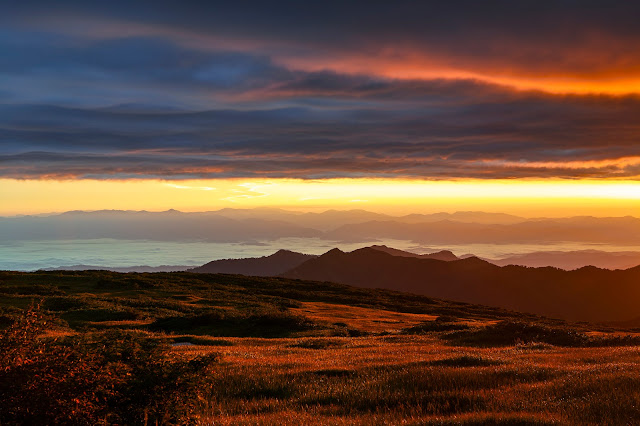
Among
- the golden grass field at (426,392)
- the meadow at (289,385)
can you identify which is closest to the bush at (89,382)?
the meadow at (289,385)

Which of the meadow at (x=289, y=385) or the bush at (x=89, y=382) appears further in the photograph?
the meadow at (x=289, y=385)

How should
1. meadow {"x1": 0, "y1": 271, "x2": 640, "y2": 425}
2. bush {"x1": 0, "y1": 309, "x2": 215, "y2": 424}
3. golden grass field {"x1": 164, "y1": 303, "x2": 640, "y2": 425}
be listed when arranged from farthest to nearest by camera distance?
golden grass field {"x1": 164, "y1": 303, "x2": 640, "y2": 425}
meadow {"x1": 0, "y1": 271, "x2": 640, "y2": 425}
bush {"x1": 0, "y1": 309, "x2": 215, "y2": 424}

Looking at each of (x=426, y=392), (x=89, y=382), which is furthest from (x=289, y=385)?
(x=89, y=382)

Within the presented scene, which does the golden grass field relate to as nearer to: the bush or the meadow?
the meadow

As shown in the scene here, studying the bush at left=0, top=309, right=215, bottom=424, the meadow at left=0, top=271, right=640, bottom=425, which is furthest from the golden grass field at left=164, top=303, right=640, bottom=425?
the bush at left=0, top=309, right=215, bottom=424

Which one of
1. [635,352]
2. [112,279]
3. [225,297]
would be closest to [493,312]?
[225,297]

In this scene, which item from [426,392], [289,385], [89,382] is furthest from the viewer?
[289,385]

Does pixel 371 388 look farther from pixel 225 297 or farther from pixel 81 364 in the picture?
pixel 225 297

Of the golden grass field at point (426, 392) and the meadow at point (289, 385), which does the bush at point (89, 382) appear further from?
the golden grass field at point (426, 392)

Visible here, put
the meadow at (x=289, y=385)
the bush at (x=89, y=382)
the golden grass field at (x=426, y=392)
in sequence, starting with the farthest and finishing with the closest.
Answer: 1. the golden grass field at (x=426, y=392)
2. the meadow at (x=289, y=385)
3. the bush at (x=89, y=382)

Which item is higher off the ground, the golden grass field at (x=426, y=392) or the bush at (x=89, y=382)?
the bush at (x=89, y=382)

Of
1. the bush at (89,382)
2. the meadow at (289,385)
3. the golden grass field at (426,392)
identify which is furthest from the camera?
the golden grass field at (426,392)

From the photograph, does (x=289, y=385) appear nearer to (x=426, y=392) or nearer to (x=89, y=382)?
(x=426, y=392)

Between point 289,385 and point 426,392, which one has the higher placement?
point 426,392
